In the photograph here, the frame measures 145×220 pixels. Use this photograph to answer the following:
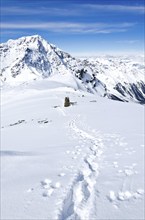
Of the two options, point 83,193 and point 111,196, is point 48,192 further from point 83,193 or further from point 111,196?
point 111,196

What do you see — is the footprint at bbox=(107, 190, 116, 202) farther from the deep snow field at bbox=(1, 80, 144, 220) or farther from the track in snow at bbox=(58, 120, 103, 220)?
the track in snow at bbox=(58, 120, 103, 220)

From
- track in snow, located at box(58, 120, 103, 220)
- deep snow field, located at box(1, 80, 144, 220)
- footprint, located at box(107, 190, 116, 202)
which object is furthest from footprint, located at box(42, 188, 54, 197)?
footprint, located at box(107, 190, 116, 202)

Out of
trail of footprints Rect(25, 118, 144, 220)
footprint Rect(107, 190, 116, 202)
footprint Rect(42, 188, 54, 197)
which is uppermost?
footprint Rect(42, 188, 54, 197)

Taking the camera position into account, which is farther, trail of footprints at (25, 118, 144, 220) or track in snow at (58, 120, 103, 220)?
trail of footprints at (25, 118, 144, 220)

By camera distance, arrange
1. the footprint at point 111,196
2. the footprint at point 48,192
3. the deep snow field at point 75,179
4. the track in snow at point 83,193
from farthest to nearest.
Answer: the footprint at point 111,196 → the footprint at point 48,192 → the deep snow field at point 75,179 → the track in snow at point 83,193

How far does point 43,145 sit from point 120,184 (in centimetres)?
841

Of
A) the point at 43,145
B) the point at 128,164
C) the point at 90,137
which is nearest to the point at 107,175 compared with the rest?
the point at 128,164

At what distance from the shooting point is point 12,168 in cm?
1320

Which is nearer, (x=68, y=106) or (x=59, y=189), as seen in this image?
(x=59, y=189)

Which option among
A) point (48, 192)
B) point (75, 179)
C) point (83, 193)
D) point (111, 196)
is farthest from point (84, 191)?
point (48, 192)

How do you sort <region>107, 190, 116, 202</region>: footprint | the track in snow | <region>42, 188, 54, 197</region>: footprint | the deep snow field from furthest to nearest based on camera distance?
<region>107, 190, 116, 202</region>: footprint
<region>42, 188, 54, 197</region>: footprint
the deep snow field
the track in snow

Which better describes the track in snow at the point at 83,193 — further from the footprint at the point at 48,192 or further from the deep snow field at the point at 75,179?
the footprint at the point at 48,192

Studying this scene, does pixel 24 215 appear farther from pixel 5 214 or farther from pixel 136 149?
pixel 136 149

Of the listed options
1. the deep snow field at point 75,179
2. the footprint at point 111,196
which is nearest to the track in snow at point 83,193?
the deep snow field at point 75,179
